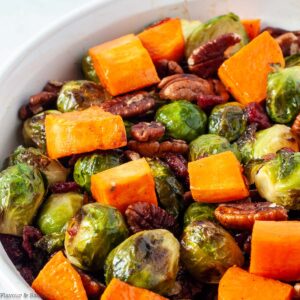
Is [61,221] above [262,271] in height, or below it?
above

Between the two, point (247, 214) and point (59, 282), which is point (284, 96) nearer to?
point (247, 214)

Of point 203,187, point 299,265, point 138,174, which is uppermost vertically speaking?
point 138,174

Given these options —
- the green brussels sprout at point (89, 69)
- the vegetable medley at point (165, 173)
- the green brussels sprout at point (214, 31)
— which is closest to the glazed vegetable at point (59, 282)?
the vegetable medley at point (165, 173)

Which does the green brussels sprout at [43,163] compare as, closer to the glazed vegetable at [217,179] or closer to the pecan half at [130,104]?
the pecan half at [130,104]

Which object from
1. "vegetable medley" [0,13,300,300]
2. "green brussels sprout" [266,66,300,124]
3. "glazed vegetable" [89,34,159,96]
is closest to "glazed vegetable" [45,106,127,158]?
"vegetable medley" [0,13,300,300]

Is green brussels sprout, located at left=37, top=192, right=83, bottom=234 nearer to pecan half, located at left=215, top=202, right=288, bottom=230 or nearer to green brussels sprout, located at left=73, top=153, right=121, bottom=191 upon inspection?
green brussels sprout, located at left=73, top=153, right=121, bottom=191

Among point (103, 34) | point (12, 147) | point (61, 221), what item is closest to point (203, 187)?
point (61, 221)

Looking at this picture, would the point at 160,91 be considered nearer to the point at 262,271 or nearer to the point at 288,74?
the point at 288,74
